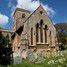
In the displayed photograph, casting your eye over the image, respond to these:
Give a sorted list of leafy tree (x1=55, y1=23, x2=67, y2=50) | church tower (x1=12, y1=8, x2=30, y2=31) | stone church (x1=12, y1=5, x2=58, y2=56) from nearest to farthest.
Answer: stone church (x1=12, y1=5, x2=58, y2=56)
leafy tree (x1=55, y1=23, x2=67, y2=50)
church tower (x1=12, y1=8, x2=30, y2=31)

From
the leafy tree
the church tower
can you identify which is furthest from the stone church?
the church tower

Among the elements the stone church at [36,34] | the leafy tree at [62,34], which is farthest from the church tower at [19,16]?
the leafy tree at [62,34]

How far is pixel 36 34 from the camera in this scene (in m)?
39.5

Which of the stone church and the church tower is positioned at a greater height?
the church tower

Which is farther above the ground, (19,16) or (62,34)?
(19,16)

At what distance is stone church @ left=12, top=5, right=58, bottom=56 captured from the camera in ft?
124

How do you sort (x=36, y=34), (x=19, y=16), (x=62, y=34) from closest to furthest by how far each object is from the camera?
1. (x=36, y=34)
2. (x=19, y=16)
3. (x=62, y=34)

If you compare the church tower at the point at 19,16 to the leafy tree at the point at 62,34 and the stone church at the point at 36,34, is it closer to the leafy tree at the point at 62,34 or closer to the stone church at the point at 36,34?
the stone church at the point at 36,34

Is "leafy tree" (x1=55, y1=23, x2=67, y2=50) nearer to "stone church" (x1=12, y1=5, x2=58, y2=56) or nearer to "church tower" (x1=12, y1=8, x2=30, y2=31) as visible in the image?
"stone church" (x1=12, y1=5, x2=58, y2=56)

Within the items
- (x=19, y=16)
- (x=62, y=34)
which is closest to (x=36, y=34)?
(x=19, y=16)

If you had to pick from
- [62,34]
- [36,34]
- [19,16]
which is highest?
[19,16]

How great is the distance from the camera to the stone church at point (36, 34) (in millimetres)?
37656

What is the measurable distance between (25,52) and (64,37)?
16.4m

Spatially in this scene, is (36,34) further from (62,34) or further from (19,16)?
(62,34)
